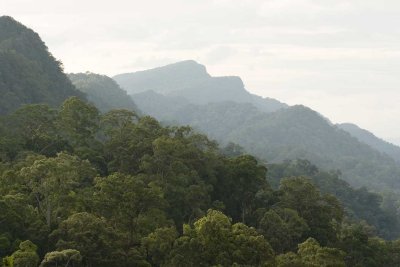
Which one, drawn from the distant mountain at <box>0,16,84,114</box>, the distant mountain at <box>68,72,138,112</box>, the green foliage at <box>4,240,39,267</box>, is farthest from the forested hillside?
the distant mountain at <box>68,72,138,112</box>

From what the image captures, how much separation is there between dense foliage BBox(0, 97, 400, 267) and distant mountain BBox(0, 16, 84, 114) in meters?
27.0

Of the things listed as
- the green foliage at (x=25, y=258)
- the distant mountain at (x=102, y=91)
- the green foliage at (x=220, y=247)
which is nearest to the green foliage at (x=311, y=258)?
the green foliage at (x=220, y=247)

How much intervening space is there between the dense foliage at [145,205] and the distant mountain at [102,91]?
280 ft

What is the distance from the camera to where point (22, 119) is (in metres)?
48.1

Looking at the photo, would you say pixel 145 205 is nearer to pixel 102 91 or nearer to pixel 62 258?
pixel 62 258

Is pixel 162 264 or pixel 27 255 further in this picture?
pixel 162 264

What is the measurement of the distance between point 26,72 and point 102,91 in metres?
79.2

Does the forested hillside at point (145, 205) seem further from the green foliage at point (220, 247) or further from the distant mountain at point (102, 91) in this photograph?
the distant mountain at point (102, 91)

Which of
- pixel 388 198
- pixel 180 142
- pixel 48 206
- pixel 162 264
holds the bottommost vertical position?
pixel 388 198

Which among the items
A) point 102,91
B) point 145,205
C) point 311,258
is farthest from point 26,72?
point 102,91

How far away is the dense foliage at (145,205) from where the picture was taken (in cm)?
2738

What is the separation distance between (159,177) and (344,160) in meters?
161

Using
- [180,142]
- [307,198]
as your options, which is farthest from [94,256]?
[307,198]

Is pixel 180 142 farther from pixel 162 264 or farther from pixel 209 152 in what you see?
pixel 162 264
